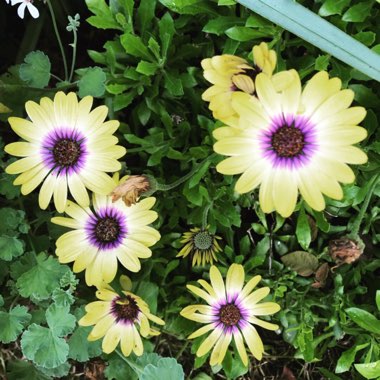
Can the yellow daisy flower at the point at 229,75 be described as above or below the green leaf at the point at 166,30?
below

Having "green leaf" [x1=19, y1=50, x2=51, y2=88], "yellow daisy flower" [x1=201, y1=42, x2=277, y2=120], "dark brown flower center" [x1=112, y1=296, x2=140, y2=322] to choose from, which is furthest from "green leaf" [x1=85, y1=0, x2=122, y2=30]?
"dark brown flower center" [x1=112, y1=296, x2=140, y2=322]

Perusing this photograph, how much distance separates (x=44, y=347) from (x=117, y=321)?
0.47 feet

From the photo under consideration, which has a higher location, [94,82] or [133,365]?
[94,82]

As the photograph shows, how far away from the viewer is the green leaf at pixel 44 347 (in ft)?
3.90

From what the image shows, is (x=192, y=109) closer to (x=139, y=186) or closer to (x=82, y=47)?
(x=139, y=186)

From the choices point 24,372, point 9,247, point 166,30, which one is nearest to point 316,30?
point 166,30

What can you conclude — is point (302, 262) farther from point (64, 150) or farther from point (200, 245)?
point (64, 150)

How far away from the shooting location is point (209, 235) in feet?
4.01

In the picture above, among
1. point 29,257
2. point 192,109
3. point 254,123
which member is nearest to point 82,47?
point 192,109

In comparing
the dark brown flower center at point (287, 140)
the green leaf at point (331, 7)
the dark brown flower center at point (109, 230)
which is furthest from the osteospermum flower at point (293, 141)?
the dark brown flower center at point (109, 230)

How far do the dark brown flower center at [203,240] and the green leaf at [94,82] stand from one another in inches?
12.1

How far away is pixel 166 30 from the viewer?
3.70ft

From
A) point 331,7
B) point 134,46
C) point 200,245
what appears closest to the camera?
point 331,7

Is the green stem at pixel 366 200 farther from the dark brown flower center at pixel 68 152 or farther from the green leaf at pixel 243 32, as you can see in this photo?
the dark brown flower center at pixel 68 152
